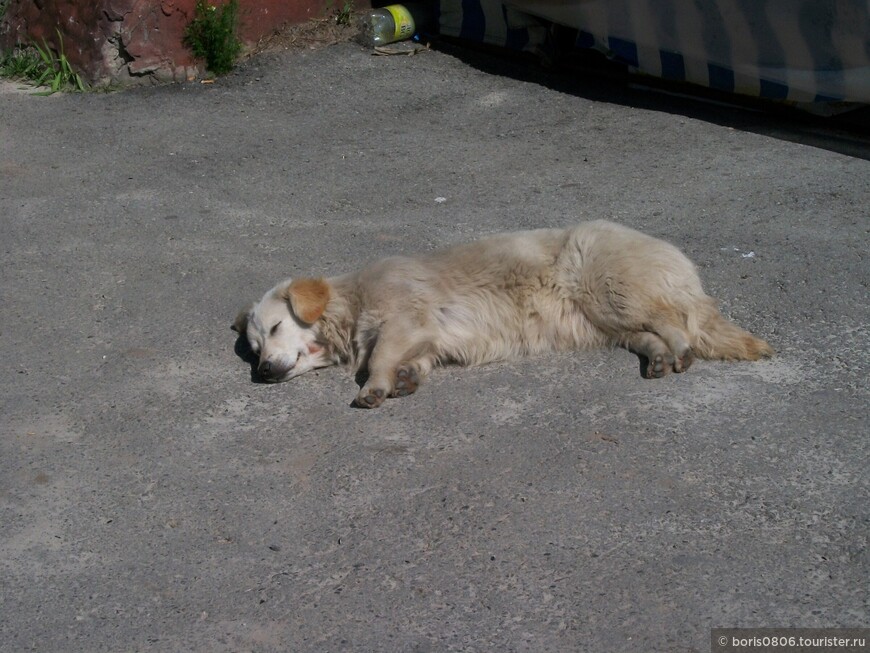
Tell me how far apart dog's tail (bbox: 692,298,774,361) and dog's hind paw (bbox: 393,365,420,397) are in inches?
55.6

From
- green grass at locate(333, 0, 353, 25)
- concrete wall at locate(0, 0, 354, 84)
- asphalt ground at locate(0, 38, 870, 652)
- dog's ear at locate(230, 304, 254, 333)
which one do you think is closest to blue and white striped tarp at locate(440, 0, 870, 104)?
asphalt ground at locate(0, 38, 870, 652)

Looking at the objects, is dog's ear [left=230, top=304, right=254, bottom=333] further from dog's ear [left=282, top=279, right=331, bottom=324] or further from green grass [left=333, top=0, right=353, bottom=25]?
green grass [left=333, top=0, right=353, bottom=25]

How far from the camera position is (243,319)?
573 centimetres

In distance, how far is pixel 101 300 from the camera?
6.20 m

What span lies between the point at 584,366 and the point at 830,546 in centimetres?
175

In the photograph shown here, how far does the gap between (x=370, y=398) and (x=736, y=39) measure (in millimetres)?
5600

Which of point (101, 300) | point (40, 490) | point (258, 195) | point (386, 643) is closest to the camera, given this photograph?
point (386, 643)

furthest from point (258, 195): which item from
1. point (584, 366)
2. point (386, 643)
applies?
point (386, 643)

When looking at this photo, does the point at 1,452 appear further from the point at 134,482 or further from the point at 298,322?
the point at 298,322

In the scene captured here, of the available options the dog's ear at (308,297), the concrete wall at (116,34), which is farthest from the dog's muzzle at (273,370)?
the concrete wall at (116,34)

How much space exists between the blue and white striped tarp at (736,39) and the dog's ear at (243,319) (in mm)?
5317

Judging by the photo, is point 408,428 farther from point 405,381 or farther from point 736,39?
point 736,39

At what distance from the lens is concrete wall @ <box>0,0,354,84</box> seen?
376 inches

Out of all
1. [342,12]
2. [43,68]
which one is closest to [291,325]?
[43,68]
